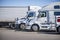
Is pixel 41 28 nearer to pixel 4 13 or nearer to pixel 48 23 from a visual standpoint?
pixel 48 23

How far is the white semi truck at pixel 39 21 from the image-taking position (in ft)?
31.3

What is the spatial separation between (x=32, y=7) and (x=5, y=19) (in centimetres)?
174

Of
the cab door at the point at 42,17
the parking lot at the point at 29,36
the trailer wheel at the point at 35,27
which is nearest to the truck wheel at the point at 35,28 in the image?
the trailer wheel at the point at 35,27

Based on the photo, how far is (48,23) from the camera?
31.8 ft

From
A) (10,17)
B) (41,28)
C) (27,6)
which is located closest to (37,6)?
(27,6)

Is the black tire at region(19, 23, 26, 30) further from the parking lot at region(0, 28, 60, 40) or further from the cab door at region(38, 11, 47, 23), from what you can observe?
the parking lot at region(0, 28, 60, 40)

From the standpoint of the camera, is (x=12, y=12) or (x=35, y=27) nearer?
(x=35, y=27)

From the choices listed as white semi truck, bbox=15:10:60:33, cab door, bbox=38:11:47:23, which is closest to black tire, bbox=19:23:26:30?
white semi truck, bbox=15:10:60:33

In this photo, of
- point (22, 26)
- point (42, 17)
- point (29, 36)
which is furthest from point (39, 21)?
point (29, 36)

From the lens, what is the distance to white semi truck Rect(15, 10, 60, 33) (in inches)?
375

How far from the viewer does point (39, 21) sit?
395 inches

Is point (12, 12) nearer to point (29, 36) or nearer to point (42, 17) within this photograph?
point (42, 17)

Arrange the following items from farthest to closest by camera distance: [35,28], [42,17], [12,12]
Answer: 1. [12,12]
2. [35,28]
3. [42,17]

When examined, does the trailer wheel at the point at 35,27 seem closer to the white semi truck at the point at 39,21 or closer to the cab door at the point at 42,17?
the white semi truck at the point at 39,21
